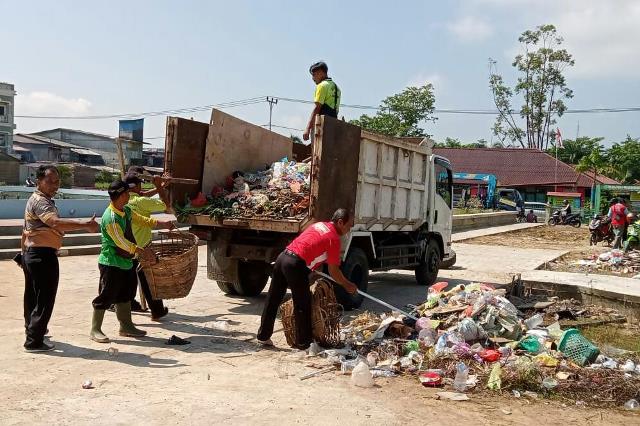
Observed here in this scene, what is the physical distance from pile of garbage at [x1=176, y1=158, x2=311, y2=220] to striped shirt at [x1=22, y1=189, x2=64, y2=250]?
7.75 ft

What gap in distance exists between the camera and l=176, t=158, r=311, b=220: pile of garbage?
737 centimetres

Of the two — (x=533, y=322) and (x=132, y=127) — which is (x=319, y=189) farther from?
(x=132, y=127)

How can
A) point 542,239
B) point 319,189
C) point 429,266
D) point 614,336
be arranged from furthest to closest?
point 542,239
point 429,266
point 614,336
point 319,189

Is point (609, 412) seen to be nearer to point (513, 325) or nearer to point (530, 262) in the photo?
point (513, 325)

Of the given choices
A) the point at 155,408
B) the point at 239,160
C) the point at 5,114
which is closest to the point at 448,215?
the point at 239,160

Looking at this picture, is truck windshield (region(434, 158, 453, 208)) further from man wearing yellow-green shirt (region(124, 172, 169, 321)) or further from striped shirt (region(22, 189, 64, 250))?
striped shirt (region(22, 189, 64, 250))

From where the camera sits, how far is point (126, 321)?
6.17 metres

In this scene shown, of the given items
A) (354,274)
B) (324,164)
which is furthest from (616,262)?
(324,164)

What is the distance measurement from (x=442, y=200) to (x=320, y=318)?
211 inches

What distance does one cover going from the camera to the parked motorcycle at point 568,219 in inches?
1220

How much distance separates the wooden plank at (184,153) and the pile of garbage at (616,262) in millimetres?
Answer: 9586

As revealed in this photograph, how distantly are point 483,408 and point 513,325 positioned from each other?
1.91 meters

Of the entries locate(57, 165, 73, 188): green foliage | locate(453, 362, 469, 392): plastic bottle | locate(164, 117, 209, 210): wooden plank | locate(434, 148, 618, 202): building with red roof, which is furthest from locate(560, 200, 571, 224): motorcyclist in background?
locate(453, 362, 469, 392): plastic bottle

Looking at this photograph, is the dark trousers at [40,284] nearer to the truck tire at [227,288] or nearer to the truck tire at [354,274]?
the truck tire at [227,288]
